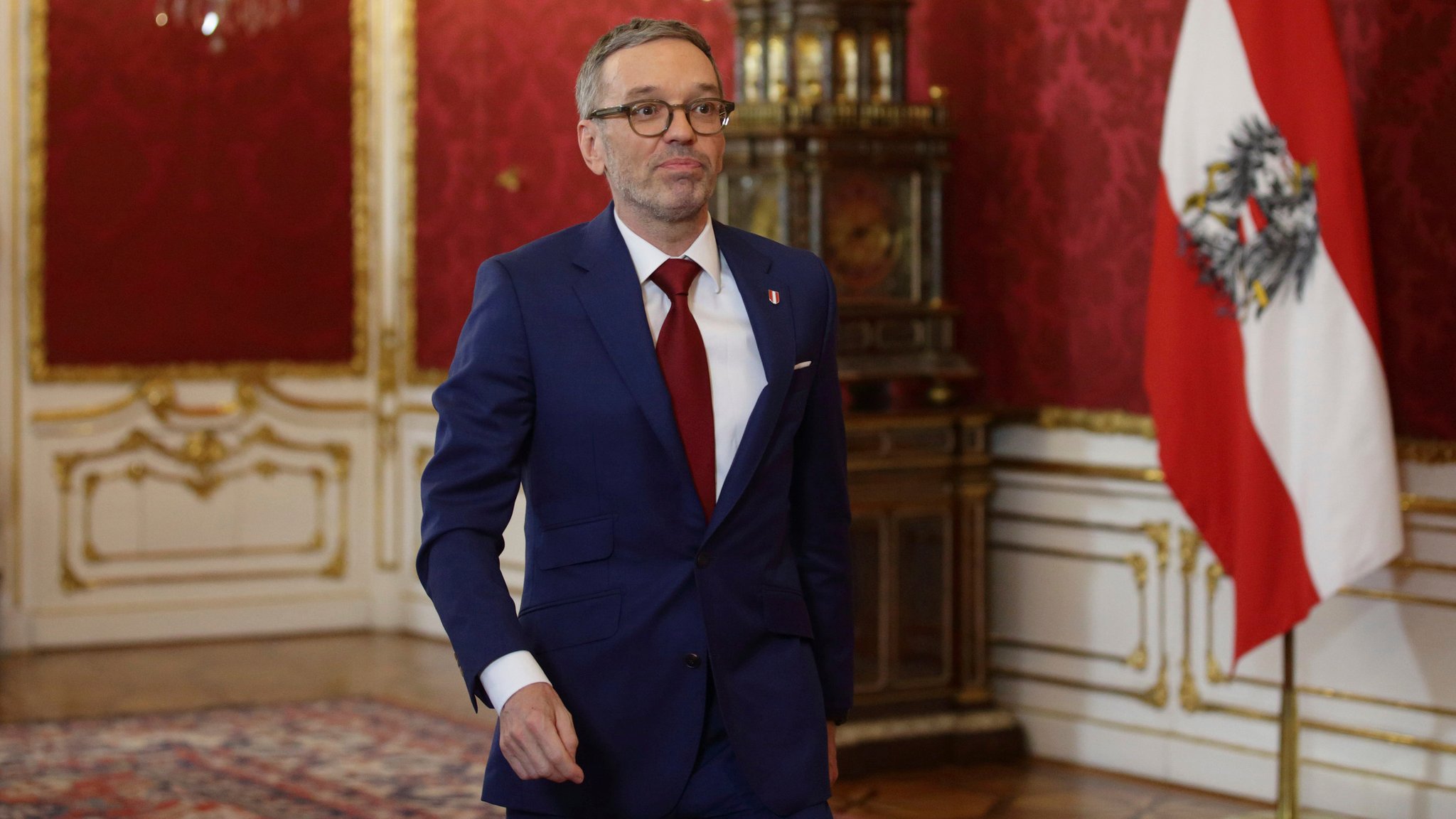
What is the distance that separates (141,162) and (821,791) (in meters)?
5.25

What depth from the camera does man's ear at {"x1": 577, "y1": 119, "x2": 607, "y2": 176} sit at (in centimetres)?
181

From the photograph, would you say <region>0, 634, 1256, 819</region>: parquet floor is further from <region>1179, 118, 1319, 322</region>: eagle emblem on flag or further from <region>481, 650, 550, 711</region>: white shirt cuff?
<region>481, 650, 550, 711</region>: white shirt cuff

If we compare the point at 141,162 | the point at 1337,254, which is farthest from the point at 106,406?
the point at 1337,254

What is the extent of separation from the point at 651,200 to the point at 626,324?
135 millimetres

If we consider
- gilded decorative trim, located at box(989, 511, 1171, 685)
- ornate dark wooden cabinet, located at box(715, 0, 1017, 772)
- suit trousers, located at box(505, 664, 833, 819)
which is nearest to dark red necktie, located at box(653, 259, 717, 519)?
suit trousers, located at box(505, 664, 833, 819)

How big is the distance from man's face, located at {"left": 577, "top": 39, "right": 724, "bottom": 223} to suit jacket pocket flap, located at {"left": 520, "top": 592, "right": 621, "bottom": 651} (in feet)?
1.38

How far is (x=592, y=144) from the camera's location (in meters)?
1.82

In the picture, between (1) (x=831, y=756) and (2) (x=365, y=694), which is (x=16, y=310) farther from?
(1) (x=831, y=756)

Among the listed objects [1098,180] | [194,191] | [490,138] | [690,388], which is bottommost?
[690,388]

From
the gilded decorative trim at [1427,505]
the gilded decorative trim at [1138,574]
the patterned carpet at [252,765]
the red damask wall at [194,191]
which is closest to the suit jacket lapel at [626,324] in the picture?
the patterned carpet at [252,765]

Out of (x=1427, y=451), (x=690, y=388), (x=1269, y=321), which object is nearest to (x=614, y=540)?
(x=690, y=388)

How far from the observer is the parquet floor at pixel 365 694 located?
13.7 feet

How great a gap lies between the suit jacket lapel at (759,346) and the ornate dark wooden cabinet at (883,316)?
2.44 meters

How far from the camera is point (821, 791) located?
1832mm
